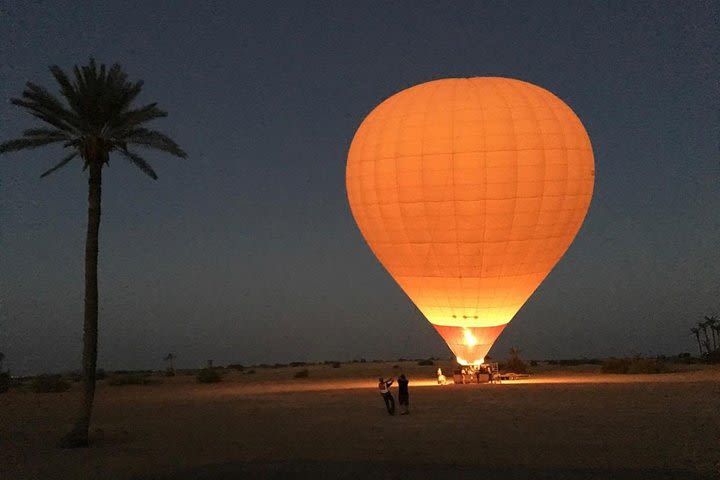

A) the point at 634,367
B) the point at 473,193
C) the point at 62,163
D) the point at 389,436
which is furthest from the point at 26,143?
the point at 634,367

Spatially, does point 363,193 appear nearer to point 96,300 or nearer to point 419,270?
point 419,270

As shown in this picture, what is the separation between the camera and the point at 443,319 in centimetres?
3919

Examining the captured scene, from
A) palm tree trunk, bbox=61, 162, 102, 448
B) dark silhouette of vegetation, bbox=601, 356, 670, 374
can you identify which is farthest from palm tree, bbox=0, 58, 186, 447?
dark silhouette of vegetation, bbox=601, 356, 670, 374

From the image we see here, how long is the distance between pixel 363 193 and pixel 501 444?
72.9 feet

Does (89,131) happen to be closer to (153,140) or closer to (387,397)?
(153,140)

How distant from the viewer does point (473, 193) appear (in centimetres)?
3572

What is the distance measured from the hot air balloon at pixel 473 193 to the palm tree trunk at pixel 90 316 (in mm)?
18682

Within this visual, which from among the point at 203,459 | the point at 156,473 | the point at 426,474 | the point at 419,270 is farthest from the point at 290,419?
the point at 419,270

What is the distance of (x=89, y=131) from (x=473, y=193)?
1976 centimetres

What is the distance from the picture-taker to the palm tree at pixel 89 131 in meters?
20.3

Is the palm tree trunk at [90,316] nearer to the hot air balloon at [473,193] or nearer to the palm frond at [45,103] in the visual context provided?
the palm frond at [45,103]

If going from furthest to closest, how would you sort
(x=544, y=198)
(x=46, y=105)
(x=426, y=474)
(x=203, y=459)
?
(x=544, y=198), (x=46, y=105), (x=203, y=459), (x=426, y=474)

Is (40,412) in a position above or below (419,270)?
below

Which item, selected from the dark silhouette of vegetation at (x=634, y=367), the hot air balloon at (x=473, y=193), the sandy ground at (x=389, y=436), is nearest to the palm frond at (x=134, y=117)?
the sandy ground at (x=389, y=436)
